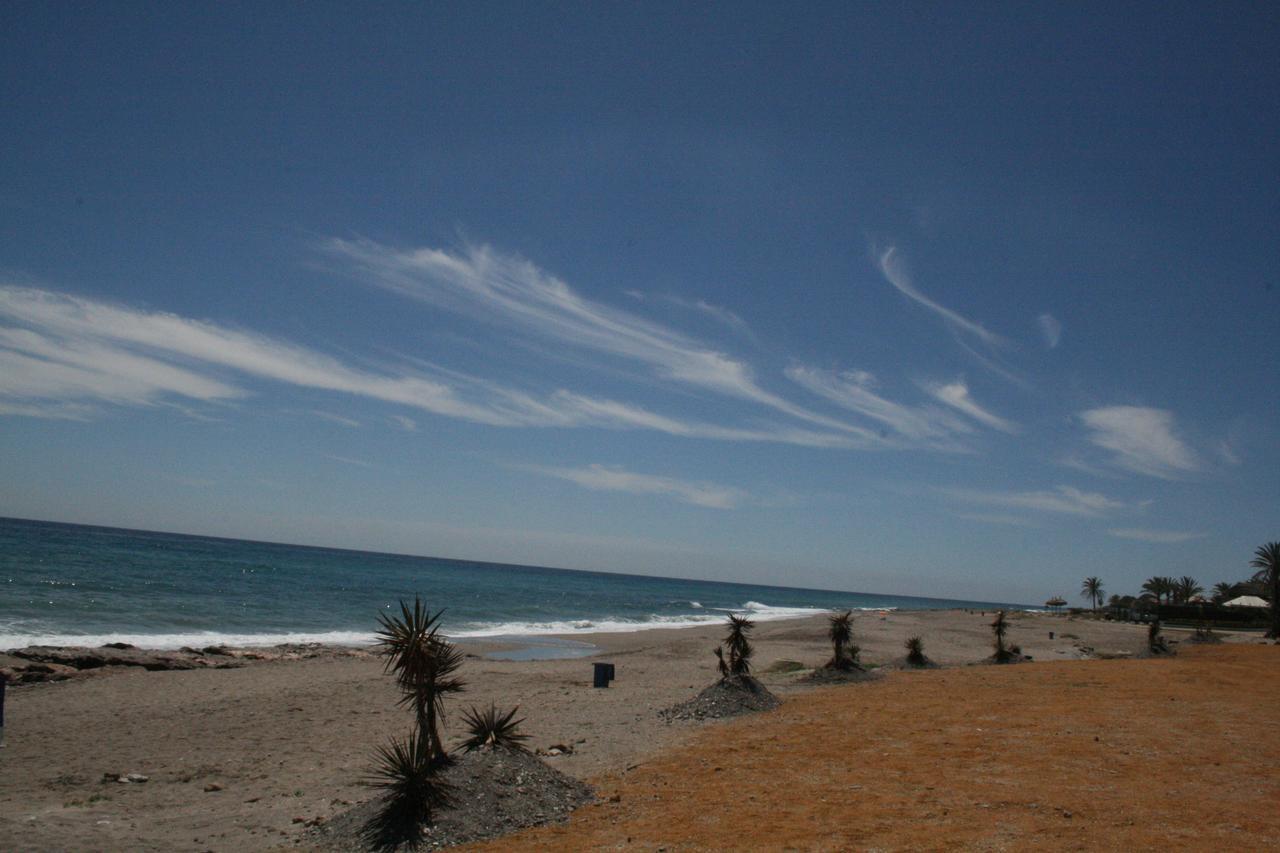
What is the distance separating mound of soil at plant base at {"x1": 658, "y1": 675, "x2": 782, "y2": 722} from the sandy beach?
17.1 inches

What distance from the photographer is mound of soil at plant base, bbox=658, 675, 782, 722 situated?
14.8 metres

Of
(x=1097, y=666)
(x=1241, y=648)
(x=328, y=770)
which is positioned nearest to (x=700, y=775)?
(x=328, y=770)

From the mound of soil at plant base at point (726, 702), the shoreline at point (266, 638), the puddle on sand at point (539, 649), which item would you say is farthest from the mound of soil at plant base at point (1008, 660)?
the shoreline at point (266, 638)

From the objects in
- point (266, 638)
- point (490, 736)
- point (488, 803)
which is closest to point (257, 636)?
point (266, 638)

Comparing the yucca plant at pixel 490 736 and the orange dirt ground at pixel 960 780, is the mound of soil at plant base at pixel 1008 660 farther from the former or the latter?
the yucca plant at pixel 490 736

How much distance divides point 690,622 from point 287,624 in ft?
103

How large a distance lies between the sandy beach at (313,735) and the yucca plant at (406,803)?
1.01 m

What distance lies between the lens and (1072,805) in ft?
28.6

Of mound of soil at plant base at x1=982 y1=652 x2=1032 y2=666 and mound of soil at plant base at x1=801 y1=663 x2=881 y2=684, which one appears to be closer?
mound of soil at plant base at x1=801 y1=663 x2=881 y2=684

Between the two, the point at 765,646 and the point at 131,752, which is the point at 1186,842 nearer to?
the point at 131,752

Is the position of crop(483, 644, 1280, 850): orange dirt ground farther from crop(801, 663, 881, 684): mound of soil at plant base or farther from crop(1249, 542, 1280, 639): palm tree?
crop(1249, 542, 1280, 639): palm tree

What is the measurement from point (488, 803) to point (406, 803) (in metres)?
0.93

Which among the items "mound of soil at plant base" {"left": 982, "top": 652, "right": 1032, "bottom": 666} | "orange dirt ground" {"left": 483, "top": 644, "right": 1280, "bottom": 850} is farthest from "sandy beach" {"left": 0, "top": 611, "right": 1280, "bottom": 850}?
"mound of soil at plant base" {"left": 982, "top": 652, "right": 1032, "bottom": 666}

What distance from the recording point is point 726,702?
1519 cm
